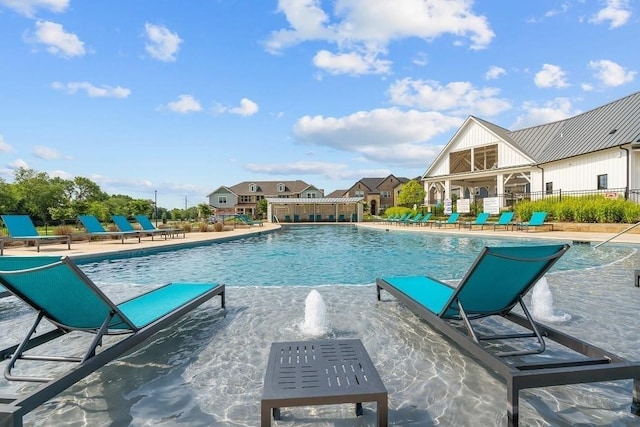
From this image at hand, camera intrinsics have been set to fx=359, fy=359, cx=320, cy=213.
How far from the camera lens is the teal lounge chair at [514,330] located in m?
2.01

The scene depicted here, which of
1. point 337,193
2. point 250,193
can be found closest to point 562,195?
point 250,193

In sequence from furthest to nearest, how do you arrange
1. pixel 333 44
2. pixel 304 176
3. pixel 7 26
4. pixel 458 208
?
pixel 304 176, pixel 458 208, pixel 333 44, pixel 7 26

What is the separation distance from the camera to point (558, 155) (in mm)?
22766

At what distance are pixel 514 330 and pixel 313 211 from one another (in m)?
37.6

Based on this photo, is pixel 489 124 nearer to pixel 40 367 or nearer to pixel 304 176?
pixel 40 367

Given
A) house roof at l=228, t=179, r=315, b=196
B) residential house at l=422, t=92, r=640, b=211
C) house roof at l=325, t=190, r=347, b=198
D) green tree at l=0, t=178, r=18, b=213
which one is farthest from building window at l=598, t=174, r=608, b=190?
green tree at l=0, t=178, r=18, b=213

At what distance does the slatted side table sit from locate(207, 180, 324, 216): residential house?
55.6 m

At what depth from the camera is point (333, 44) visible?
55.1ft

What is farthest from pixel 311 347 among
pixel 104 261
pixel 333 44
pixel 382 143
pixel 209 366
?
pixel 382 143

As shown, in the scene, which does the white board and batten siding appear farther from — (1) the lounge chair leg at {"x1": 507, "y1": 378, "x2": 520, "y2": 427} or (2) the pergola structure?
(1) the lounge chair leg at {"x1": 507, "y1": 378, "x2": 520, "y2": 427}

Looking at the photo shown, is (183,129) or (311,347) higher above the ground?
(183,129)

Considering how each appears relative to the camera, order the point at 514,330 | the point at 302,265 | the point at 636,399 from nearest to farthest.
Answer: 1. the point at 636,399
2. the point at 514,330
3. the point at 302,265

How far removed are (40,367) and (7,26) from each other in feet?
39.0

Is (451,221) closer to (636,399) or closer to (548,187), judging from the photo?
(548,187)
